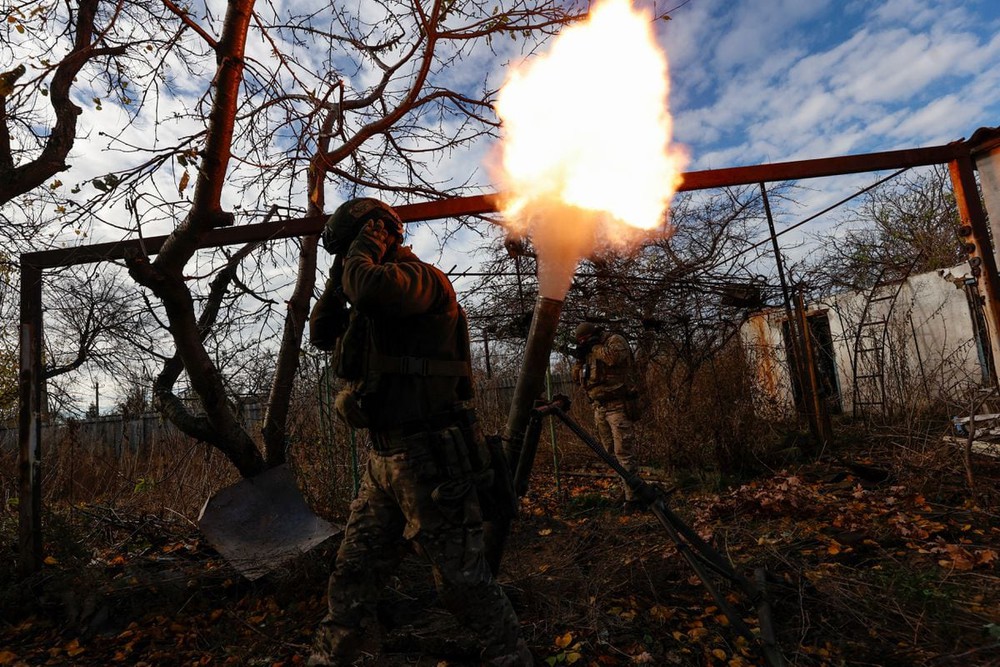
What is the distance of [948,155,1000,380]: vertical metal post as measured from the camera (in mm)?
3760

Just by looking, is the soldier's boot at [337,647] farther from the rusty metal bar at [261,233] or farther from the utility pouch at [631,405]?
the utility pouch at [631,405]

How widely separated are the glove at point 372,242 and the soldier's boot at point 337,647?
168 centimetres

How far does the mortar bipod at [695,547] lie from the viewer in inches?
102

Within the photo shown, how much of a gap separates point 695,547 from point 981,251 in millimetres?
2868

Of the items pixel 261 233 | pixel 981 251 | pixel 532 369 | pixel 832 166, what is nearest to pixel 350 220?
pixel 532 369

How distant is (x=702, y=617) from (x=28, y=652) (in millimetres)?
3982

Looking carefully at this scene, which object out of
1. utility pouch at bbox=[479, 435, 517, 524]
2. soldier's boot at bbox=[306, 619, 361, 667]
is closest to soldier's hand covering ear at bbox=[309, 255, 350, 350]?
utility pouch at bbox=[479, 435, 517, 524]

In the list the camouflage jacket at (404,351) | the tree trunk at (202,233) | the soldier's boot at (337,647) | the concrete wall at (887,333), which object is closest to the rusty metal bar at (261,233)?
the tree trunk at (202,233)

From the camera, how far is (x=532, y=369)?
3.02m

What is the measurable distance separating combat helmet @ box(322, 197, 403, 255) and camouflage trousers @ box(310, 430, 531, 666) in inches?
41.9

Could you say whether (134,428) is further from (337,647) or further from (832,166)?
(832,166)

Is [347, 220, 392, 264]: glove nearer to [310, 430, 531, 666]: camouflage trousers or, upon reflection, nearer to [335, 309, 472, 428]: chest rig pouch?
[335, 309, 472, 428]: chest rig pouch

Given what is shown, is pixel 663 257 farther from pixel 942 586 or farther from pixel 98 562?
pixel 98 562

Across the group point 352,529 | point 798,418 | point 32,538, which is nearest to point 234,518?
point 32,538
